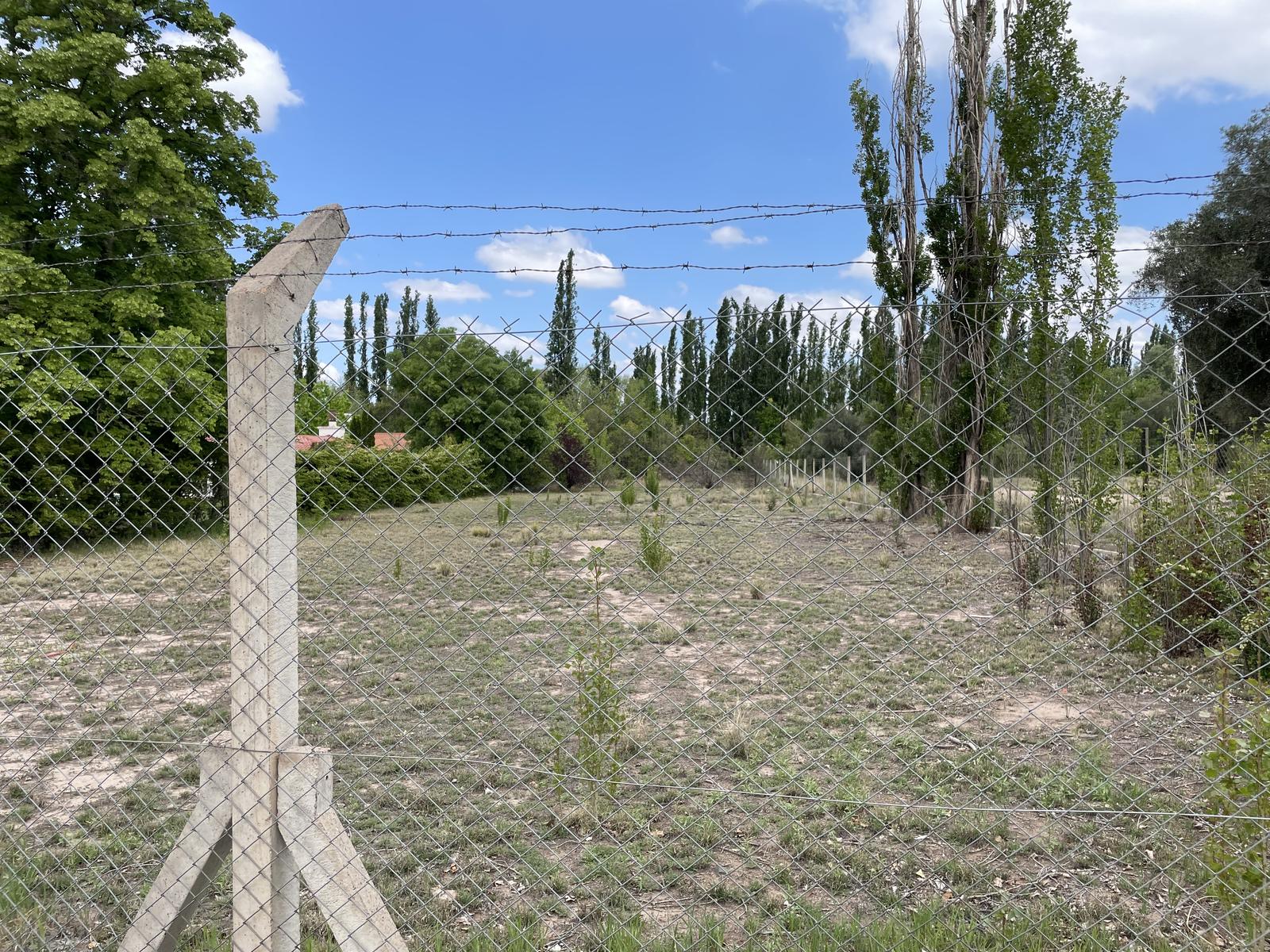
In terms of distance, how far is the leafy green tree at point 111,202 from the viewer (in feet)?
37.3

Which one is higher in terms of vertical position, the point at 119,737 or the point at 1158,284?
the point at 1158,284

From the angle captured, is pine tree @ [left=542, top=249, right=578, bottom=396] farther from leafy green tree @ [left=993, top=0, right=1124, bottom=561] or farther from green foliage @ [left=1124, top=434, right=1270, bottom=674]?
leafy green tree @ [left=993, top=0, right=1124, bottom=561]

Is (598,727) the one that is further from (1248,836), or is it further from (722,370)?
(1248,836)

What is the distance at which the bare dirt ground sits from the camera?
8.61 feet

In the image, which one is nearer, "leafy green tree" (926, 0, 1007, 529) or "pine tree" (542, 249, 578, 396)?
"pine tree" (542, 249, 578, 396)

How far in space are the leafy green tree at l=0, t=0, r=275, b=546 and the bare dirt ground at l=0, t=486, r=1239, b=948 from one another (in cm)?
603

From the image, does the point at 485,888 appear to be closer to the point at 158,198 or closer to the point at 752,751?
the point at 752,751

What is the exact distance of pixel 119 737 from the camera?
4270 millimetres

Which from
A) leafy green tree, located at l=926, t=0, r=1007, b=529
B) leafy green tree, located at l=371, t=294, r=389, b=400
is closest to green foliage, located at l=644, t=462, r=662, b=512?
leafy green tree, located at l=371, t=294, r=389, b=400

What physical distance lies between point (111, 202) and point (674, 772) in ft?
46.1

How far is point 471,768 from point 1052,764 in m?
2.83

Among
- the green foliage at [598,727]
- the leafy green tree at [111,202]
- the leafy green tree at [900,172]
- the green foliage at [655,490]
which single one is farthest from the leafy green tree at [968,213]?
the leafy green tree at [111,202]

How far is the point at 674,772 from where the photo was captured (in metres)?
3.75

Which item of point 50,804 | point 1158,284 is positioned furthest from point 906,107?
point 50,804
